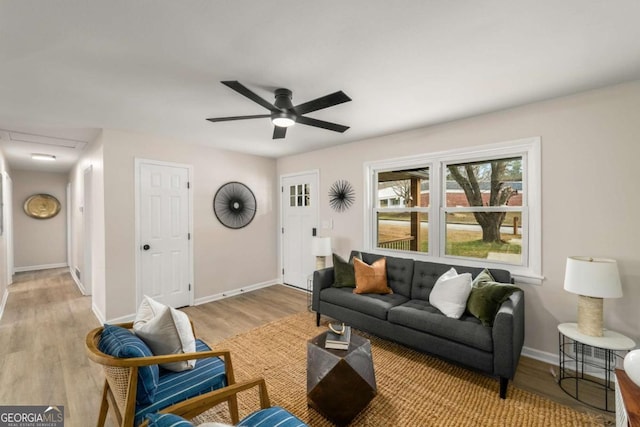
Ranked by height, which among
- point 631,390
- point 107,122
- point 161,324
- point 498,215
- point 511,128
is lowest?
point 631,390

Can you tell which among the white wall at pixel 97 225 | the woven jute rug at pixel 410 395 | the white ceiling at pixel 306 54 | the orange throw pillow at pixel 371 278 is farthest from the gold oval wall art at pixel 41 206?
the orange throw pillow at pixel 371 278

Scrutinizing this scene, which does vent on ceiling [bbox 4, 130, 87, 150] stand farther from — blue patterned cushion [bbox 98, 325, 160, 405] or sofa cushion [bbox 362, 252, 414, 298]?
sofa cushion [bbox 362, 252, 414, 298]

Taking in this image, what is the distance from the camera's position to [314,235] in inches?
184

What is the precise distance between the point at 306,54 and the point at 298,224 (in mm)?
Result: 3387

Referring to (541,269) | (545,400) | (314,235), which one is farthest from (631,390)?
(314,235)

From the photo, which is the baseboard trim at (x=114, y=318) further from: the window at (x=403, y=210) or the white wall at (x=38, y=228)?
the white wall at (x=38, y=228)

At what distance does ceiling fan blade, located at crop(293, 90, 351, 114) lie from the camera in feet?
6.30

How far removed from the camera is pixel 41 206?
657cm

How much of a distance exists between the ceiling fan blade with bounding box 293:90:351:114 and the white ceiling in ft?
0.80

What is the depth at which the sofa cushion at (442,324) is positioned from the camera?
2166 millimetres

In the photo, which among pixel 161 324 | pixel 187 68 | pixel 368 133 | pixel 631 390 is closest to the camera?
pixel 631 390

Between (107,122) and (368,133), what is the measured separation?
312 centimetres

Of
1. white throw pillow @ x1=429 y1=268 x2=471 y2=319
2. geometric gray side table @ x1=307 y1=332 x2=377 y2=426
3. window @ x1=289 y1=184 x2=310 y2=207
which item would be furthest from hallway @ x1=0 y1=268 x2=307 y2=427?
white throw pillow @ x1=429 y1=268 x2=471 y2=319

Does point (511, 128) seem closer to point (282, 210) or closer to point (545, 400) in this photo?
point (545, 400)
